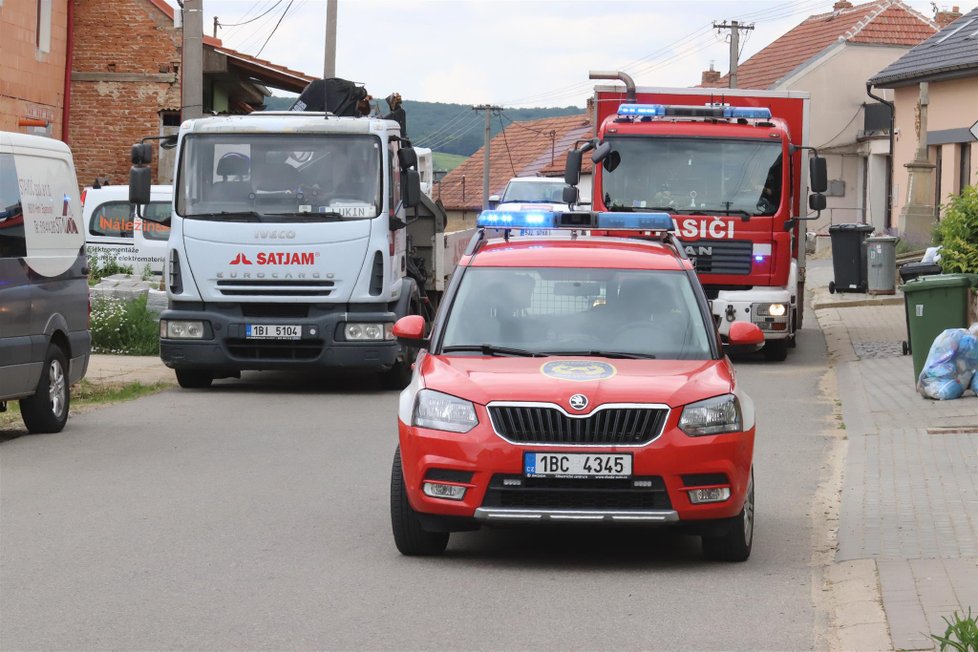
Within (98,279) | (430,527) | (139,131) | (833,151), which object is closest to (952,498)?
(430,527)

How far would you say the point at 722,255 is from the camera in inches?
762

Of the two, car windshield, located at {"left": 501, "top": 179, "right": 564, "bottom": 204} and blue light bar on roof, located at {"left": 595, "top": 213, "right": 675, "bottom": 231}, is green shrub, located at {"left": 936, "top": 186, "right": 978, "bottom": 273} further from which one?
car windshield, located at {"left": 501, "top": 179, "right": 564, "bottom": 204}

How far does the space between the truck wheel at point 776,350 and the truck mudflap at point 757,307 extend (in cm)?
77

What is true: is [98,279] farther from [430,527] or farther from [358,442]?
[430,527]

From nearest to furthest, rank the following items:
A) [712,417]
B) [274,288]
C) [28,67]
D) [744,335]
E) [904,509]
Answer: [712,417], [744,335], [904,509], [274,288], [28,67]

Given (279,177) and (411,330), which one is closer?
(411,330)

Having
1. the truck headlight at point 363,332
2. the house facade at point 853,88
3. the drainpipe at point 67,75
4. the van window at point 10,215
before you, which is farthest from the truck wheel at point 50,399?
the house facade at point 853,88

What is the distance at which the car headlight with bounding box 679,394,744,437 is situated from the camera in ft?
25.4

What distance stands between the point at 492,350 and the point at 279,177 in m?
8.21

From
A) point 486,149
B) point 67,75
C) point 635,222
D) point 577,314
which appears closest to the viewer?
point 577,314

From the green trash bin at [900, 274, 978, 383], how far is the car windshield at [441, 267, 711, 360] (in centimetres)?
772

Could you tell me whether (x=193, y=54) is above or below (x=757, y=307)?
above

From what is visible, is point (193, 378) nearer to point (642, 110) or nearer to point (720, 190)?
point (642, 110)

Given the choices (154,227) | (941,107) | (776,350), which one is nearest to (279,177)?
(776,350)
